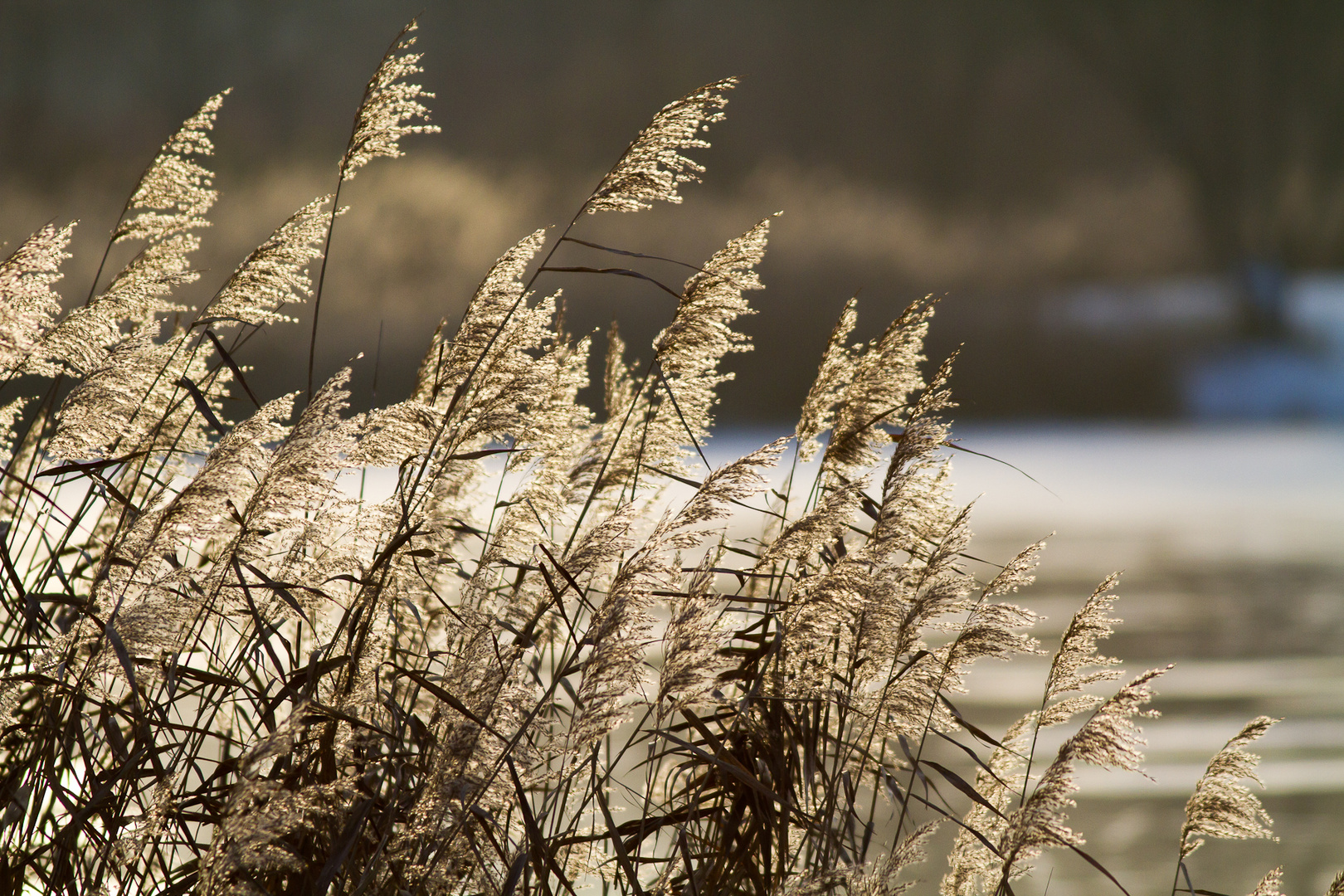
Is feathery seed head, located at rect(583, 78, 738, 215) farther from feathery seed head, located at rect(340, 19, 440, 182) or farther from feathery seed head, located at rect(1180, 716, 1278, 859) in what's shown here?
feathery seed head, located at rect(1180, 716, 1278, 859)

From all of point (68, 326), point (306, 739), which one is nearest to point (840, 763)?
point (306, 739)

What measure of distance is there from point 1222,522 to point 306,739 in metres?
18.8

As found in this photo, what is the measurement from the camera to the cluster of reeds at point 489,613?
153 centimetres

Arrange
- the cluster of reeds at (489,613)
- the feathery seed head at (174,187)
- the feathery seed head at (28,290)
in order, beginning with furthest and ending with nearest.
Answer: the feathery seed head at (174,187) < the feathery seed head at (28,290) < the cluster of reeds at (489,613)

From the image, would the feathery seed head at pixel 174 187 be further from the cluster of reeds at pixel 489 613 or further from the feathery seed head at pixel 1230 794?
the feathery seed head at pixel 1230 794

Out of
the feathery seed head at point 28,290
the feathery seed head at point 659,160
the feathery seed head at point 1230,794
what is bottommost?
the feathery seed head at point 1230,794

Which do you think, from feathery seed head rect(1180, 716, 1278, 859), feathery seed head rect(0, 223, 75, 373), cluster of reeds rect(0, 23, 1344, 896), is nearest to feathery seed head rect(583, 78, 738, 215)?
cluster of reeds rect(0, 23, 1344, 896)

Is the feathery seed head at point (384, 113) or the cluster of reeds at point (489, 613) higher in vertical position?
→ the feathery seed head at point (384, 113)

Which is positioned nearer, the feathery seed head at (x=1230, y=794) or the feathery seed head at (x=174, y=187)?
the feathery seed head at (x=1230, y=794)

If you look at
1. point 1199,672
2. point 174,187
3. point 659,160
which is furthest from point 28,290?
point 1199,672

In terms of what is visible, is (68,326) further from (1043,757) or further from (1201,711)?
(1201,711)

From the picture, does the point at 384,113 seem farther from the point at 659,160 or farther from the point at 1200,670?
the point at 1200,670

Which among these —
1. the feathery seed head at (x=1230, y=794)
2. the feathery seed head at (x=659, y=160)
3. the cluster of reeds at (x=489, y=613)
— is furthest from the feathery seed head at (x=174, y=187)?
the feathery seed head at (x=1230, y=794)

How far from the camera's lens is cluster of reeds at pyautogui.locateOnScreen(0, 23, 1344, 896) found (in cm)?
153
